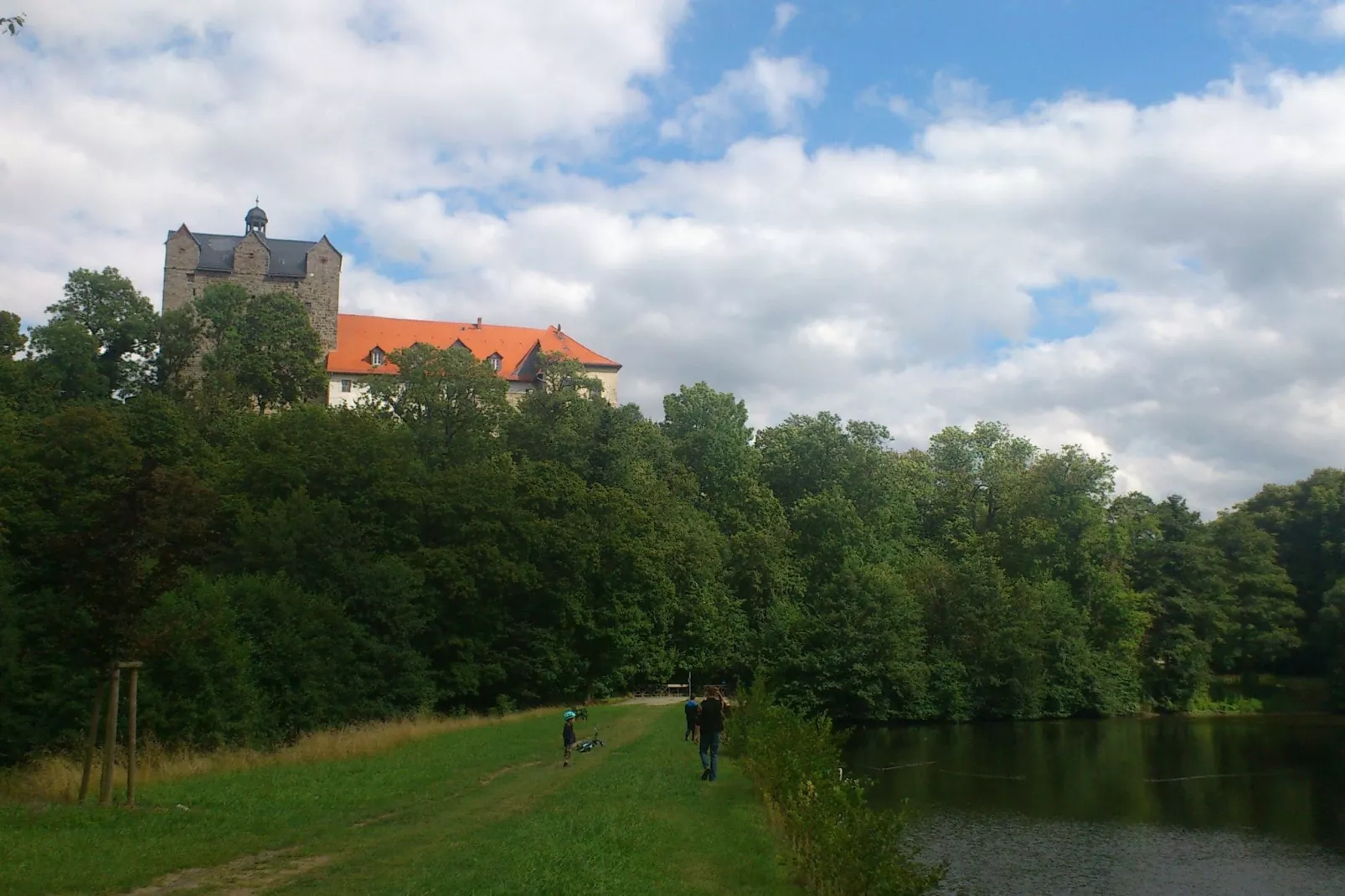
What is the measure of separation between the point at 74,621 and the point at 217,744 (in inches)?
363

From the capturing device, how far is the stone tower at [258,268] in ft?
255

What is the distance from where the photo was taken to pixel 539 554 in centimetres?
4106

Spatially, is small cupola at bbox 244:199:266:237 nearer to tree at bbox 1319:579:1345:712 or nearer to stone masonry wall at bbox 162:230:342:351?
stone masonry wall at bbox 162:230:342:351

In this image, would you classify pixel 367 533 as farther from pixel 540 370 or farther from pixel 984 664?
pixel 540 370

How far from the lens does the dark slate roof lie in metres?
78.4

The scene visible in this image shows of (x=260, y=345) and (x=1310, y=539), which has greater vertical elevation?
(x=260, y=345)

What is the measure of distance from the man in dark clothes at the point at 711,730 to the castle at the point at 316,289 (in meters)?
56.4

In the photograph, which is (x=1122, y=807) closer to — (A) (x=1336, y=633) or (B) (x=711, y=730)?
(B) (x=711, y=730)

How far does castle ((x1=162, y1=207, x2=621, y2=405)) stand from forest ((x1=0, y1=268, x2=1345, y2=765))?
32.3 feet

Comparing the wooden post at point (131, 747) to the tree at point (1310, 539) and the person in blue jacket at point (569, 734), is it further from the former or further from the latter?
the tree at point (1310, 539)

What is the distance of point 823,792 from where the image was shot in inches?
620

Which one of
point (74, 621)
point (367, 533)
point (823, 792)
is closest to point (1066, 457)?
point (367, 533)

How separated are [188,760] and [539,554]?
21.7m

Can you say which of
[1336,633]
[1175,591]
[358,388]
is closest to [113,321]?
[358,388]
